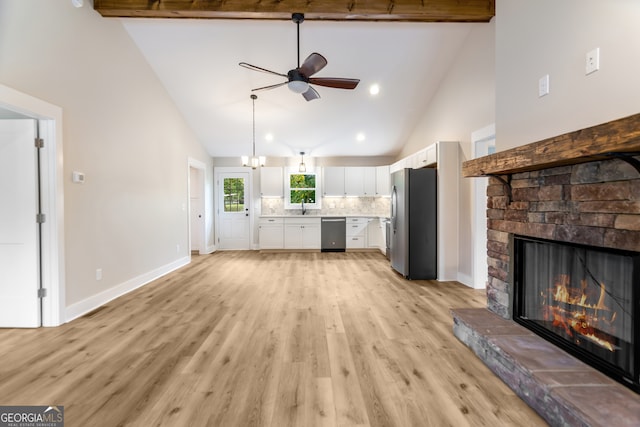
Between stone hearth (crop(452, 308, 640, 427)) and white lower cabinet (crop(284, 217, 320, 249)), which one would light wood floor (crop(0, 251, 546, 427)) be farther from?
white lower cabinet (crop(284, 217, 320, 249))

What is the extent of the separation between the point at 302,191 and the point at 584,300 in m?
6.39

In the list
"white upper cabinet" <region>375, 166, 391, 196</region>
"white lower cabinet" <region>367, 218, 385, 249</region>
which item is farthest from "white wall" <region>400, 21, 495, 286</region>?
"white lower cabinet" <region>367, 218, 385, 249</region>

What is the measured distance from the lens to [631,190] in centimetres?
147

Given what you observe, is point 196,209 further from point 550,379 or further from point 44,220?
point 550,379

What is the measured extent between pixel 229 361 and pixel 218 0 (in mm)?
3741

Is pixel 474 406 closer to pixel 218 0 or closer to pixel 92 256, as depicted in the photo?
pixel 92 256

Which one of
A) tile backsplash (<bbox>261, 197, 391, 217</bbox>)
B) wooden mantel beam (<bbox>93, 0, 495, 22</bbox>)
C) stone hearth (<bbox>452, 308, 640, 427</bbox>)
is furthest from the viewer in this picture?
tile backsplash (<bbox>261, 197, 391, 217</bbox>)

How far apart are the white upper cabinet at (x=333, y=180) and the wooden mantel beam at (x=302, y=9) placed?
4213 millimetres

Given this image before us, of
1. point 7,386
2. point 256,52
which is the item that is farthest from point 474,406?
point 256,52

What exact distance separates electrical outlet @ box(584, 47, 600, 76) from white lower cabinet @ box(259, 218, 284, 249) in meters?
6.16

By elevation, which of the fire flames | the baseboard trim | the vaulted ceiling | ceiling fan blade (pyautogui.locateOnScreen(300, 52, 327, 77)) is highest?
the vaulted ceiling

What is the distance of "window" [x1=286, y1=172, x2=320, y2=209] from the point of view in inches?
303

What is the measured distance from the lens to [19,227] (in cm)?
279

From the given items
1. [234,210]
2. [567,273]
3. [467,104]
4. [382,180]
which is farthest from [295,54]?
[234,210]
